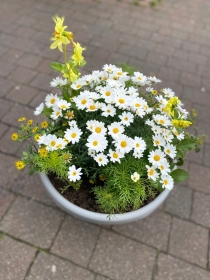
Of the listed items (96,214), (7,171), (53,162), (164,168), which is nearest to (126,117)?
(164,168)

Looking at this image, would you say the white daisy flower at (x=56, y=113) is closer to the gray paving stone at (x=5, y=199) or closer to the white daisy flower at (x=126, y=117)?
the white daisy flower at (x=126, y=117)

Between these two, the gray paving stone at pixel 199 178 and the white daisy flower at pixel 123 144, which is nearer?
the white daisy flower at pixel 123 144

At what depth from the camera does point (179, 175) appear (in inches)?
58.2

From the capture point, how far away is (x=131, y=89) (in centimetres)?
141

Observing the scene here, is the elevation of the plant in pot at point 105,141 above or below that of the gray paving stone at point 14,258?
above

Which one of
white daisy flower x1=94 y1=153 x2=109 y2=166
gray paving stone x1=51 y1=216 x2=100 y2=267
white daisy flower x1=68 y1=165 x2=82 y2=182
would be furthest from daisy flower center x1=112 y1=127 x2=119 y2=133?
gray paving stone x1=51 y1=216 x2=100 y2=267

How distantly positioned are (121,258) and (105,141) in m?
0.82

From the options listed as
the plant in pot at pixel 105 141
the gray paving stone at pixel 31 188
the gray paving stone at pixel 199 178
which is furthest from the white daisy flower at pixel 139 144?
the gray paving stone at pixel 199 178

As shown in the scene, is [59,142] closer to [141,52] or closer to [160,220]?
[160,220]

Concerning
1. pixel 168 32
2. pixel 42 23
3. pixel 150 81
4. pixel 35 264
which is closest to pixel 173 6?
pixel 168 32

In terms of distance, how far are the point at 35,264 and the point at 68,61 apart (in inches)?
44.3

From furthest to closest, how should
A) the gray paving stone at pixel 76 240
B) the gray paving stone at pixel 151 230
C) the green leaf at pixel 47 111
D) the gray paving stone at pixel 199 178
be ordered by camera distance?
the gray paving stone at pixel 199 178 < the gray paving stone at pixel 151 230 < the gray paving stone at pixel 76 240 < the green leaf at pixel 47 111

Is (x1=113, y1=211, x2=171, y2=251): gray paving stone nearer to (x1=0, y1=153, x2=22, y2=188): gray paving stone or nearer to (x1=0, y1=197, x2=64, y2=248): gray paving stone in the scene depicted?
(x1=0, y1=197, x2=64, y2=248): gray paving stone

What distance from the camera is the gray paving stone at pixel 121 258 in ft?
5.34
